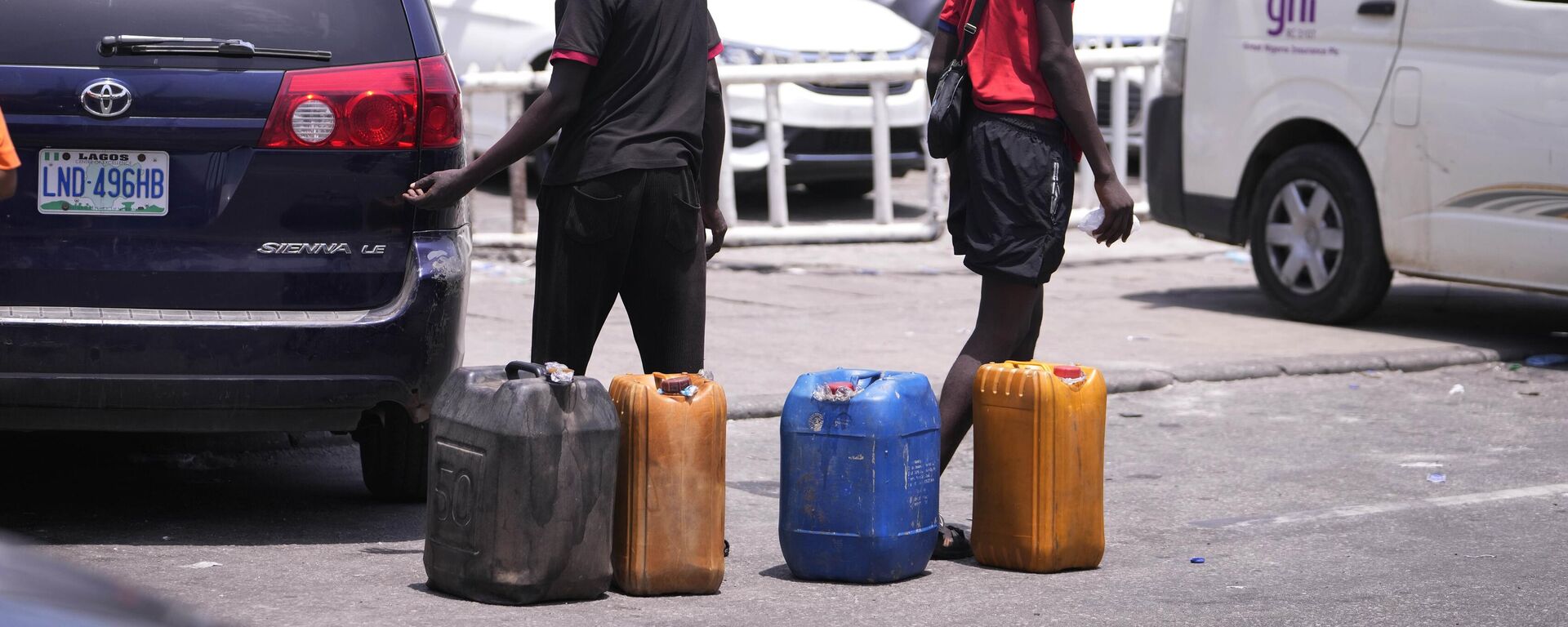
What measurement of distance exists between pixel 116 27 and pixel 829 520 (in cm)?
193

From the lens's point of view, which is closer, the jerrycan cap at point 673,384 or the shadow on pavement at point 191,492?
the jerrycan cap at point 673,384

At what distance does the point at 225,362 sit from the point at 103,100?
637mm

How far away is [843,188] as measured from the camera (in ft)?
41.3

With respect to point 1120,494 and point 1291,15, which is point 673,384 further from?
point 1291,15

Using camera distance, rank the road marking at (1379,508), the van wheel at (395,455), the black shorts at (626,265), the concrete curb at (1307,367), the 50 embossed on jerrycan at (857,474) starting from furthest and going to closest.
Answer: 1. the concrete curb at (1307,367)
2. the road marking at (1379,508)
3. the van wheel at (395,455)
4. the black shorts at (626,265)
5. the 50 embossed on jerrycan at (857,474)

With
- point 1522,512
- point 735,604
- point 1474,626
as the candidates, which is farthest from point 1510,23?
point 735,604

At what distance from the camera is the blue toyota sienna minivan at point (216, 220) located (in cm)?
431

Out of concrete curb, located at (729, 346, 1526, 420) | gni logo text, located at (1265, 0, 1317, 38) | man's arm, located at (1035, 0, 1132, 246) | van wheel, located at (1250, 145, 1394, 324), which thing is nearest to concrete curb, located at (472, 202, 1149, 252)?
van wheel, located at (1250, 145, 1394, 324)

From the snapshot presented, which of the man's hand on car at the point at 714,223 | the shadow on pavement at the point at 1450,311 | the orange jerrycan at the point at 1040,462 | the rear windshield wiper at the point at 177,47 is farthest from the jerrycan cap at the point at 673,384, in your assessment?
the shadow on pavement at the point at 1450,311

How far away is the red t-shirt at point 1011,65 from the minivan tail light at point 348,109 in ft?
4.37

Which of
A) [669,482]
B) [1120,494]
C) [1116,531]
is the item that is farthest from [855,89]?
[669,482]

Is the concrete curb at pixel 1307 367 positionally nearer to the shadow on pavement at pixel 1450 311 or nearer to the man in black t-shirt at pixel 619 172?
the shadow on pavement at pixel 1450 311

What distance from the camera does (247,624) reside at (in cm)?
386

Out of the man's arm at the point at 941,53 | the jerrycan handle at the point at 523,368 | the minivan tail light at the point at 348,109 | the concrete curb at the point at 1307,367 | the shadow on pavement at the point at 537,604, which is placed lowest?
the concrete curb at the point at 1307,367
